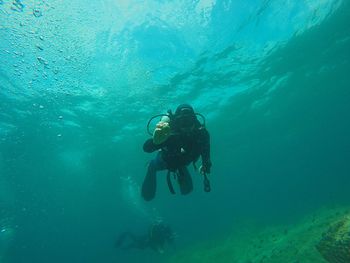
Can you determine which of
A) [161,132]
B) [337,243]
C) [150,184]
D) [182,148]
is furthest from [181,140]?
[337,243]

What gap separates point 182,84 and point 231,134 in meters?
21.7

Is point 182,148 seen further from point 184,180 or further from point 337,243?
point 337,243

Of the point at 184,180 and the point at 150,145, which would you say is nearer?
the point at 150,145

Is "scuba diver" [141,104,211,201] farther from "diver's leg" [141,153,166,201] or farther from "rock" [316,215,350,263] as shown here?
"rock" [316,215,350,263]

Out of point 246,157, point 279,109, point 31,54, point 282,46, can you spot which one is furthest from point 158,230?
point 246,157

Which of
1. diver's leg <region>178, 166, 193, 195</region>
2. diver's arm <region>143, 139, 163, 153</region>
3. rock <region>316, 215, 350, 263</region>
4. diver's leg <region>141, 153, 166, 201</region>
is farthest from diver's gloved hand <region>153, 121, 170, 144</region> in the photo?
rock <region>316, 215, 350, 263</region>

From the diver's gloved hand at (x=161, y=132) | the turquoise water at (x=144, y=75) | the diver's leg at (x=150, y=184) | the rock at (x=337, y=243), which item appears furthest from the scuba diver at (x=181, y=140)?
the turquoise water at (x=144, y=75)

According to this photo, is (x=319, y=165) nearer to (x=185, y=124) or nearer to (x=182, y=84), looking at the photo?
(x=182, y=84)

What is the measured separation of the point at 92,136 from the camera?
2916 centimetres

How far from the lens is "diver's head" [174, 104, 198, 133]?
225 inches

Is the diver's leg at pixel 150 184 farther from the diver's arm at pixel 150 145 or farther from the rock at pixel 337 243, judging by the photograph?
the rock at pixel 337 243

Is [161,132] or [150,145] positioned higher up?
[150,145]

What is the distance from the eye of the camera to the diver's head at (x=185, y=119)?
5.70m

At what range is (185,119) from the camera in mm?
5730
